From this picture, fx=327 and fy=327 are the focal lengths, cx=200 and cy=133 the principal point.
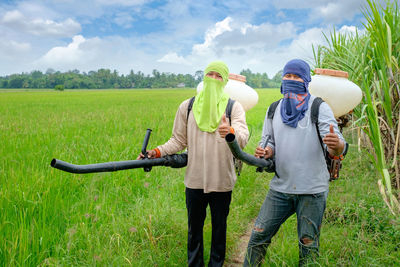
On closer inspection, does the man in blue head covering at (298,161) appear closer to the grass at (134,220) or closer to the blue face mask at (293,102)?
the blue face mask at (293,102)

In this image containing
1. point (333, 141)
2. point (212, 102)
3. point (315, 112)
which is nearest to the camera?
point (333, 141)

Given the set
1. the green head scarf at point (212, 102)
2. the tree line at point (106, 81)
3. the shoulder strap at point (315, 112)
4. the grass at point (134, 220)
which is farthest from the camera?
the tree line at point (106, 81)

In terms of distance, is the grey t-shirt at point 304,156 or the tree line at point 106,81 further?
the tree line at point 106,81

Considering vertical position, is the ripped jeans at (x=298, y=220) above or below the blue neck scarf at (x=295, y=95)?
below

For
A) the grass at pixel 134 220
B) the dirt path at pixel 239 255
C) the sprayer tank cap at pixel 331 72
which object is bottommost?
the dirt path at pixel 239 255

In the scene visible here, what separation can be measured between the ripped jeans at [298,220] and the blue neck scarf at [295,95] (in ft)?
1.54

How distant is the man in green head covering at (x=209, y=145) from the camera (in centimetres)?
221

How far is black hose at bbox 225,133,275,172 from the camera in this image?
1697 millimetres

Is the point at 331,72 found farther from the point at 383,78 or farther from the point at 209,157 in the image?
the point at 209,157

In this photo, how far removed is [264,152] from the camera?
6.65 ft

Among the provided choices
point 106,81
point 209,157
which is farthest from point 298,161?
point 106,81

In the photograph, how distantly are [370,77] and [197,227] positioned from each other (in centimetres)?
256

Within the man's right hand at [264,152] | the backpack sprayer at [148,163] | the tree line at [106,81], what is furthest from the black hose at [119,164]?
the tree line at [106,81]

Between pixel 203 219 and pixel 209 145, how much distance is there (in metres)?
0.62
